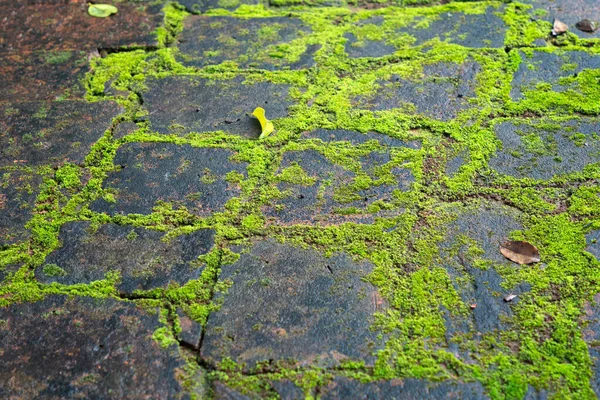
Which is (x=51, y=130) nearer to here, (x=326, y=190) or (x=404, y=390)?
(x=326, y=190)

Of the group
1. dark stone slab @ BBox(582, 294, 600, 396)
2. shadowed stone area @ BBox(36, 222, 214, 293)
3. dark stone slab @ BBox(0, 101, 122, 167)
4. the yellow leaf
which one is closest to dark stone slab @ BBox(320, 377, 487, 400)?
dark stone slab @ BBox(582, 294, 600, 396)

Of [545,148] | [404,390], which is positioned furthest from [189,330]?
[545,148]

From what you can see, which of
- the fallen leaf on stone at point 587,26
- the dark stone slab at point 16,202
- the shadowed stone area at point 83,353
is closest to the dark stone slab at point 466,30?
the fallen leaf on stone at point 587,26

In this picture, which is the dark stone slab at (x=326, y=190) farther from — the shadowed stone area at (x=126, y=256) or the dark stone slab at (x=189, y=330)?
the dark stone slab at (x=189, y=330)

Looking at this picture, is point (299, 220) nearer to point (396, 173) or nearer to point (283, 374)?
point (396, 173)

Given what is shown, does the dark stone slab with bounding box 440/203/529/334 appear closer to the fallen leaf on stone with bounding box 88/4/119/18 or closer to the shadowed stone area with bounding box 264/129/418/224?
the shadowed stone area with bounding box 264/129/418/224

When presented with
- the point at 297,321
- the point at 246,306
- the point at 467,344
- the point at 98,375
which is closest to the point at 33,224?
the point at 98,375
